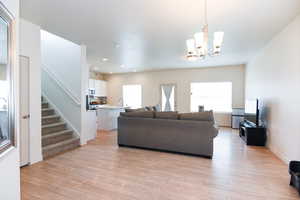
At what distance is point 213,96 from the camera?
7.36 metres

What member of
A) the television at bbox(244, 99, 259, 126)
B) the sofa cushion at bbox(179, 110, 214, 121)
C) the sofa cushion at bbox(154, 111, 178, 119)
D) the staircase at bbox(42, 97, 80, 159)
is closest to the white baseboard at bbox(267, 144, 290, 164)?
the television at bbox(244, 99, 259, 126)

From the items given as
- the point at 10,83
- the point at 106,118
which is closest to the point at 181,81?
the point at 106,118

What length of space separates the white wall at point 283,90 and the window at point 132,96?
554cm

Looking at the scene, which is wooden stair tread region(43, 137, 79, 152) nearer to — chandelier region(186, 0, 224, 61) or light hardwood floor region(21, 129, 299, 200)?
light hardwood floor region(21, 129, 299, 200)

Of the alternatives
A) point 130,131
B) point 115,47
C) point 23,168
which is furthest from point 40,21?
point 130,131

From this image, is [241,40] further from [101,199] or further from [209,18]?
[101,199]

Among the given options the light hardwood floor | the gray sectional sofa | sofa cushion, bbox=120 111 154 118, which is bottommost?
the light hardwood floor

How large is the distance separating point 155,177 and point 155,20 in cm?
267

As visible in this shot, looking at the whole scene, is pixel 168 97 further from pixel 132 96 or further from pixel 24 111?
pixel 24 111

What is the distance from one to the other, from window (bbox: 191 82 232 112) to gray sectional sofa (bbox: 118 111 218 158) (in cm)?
394

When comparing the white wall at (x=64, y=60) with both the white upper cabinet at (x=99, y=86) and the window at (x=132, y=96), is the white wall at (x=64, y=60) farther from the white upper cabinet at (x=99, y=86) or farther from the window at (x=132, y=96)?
the window at (x=132, y=96)

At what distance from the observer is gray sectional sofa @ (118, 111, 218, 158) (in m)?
3.50

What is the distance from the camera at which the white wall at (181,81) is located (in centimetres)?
689

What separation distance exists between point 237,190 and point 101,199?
182cm
